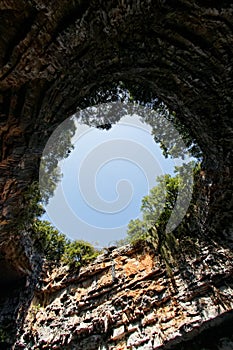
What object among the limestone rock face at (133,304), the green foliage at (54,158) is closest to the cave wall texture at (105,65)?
the limestone rock face at (133,304)

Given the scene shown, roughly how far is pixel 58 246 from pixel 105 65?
6.92 meters

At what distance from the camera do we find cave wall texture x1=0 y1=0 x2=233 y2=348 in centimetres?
294

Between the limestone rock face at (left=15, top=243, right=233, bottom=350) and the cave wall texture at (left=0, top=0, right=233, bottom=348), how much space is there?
7.07 ft

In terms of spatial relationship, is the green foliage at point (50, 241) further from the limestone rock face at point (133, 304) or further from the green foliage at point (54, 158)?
the green foliage at point (54, 158)

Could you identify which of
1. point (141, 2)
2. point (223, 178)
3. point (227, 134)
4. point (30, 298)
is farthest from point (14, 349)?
point (141, 2)

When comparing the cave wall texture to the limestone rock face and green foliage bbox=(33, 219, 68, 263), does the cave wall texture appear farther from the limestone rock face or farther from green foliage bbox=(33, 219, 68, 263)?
green foliage bbox=(33, 219, 68, 263)

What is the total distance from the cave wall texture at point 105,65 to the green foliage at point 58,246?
322 cm

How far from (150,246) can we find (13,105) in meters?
5.66

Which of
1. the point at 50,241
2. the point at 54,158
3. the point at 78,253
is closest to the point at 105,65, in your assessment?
the point at 78,253

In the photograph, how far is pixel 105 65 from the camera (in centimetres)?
421

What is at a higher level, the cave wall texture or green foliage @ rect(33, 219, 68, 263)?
green foliage @ rect(33, 219, 68, 263)

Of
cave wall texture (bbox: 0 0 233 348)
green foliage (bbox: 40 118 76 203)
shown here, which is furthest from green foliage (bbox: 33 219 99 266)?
cave wall texture (bbox: 0 0 233 348)

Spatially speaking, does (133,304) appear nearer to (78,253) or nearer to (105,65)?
(78,253)

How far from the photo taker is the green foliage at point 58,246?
8406mm
